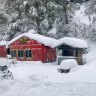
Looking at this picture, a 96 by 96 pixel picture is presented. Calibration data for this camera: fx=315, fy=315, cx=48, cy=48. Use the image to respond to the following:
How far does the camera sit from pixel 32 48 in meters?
39.8

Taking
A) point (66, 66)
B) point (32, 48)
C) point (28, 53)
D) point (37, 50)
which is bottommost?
point (66, 66)

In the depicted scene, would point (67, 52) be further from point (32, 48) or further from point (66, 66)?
point (66, 66)

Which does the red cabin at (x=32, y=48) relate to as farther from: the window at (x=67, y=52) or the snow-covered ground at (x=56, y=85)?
the snow-covered ground at (x=56, y=85)

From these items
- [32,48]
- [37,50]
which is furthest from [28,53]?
[37,50]

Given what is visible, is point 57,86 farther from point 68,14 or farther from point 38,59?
point 68,14

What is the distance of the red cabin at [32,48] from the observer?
3928 centimetres

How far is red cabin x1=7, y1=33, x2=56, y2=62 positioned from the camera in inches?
1547

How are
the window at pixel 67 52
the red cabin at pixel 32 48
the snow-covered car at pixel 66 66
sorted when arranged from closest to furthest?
the snow-covered car at pixel 66 66
the window at pixel 67 52
the red cabin at pixel 32 48

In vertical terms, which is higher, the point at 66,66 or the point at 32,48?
the point at 32,48

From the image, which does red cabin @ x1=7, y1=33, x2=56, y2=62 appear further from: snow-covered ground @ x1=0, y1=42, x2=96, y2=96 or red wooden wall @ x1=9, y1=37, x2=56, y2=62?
snow-covered ground @ x1=0, y1=42, x2=96, y2=96

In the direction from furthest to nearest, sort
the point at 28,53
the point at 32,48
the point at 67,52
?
the point at 28,53 → the point at 32,48 → the point at 67,52

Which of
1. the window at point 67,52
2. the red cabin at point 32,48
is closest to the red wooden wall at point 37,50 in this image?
the red cabin at point 32,48

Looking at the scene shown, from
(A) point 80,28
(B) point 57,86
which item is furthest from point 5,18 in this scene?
(B) point 57,86

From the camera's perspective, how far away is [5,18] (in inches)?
2314
